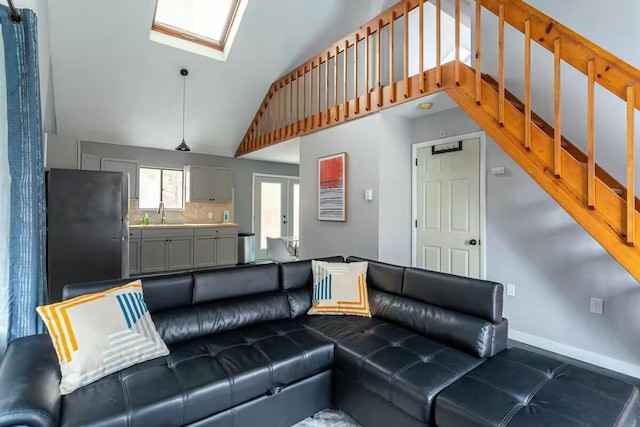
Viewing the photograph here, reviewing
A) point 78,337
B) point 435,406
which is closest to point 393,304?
point 435,406

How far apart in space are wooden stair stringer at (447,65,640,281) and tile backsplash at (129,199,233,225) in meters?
5.24

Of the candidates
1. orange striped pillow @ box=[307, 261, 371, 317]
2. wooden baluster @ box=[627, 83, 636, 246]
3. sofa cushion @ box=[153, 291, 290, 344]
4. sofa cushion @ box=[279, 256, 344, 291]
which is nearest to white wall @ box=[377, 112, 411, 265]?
orange striped pillow @ box=[307, 261, 371, 317]

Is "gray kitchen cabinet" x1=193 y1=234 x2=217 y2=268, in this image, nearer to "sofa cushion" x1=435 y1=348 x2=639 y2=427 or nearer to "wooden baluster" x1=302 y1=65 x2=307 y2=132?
"wooden baluster" x1=302 y1=65 x2=307 y2=132

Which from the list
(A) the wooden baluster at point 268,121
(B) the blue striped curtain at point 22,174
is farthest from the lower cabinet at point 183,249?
(B) the blue striped curtain at point 22,174

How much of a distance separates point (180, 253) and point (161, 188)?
141 centimetres

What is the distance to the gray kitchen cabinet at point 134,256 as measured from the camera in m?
5.26

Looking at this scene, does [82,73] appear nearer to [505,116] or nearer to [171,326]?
[171,326]

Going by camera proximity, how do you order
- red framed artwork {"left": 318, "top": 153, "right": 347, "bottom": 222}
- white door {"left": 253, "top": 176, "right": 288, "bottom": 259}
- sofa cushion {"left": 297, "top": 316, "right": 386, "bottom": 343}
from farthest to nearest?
white door {"left": 253, "top": 176, "right": 288, "bottom": 259}, red framed artwork {"left": 318, "top": 153, "right": 347, "bottom": 222}, sofa cushion {"left": 297, "top": 316, "right": 386, "bottom": 343}

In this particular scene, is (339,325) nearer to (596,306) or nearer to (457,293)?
(457,293)

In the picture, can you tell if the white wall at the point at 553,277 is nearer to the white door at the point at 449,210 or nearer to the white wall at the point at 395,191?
the white door at the point at 449,210

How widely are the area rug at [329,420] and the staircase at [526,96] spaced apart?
1.92 meters

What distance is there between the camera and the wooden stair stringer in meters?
2.01

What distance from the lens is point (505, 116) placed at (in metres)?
2.55

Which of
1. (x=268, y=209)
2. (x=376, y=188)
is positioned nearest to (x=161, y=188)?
(x=268, y=209)
